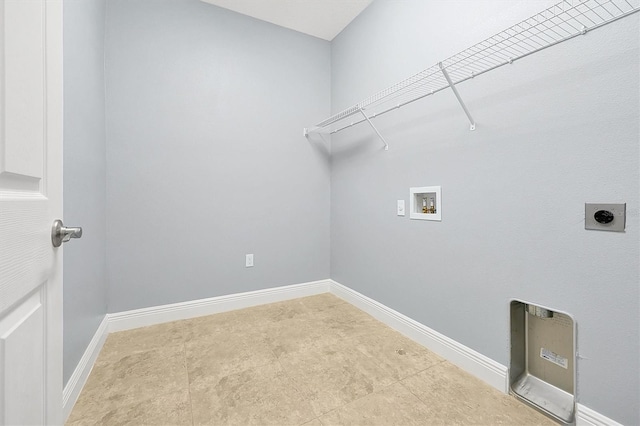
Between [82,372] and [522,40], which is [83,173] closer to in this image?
[82,372]

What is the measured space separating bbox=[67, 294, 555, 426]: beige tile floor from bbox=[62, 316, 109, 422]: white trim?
0.04 m

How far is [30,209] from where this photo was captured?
0.54 meters

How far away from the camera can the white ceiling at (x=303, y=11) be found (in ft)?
7.07

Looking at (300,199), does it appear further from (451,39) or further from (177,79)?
(451,39)

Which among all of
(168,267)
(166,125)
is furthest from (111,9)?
(168,267)

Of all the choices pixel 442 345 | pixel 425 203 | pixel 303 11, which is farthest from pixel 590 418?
pixel 303 11

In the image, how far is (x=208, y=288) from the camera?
7.23 feet

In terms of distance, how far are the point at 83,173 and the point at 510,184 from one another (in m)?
2.17

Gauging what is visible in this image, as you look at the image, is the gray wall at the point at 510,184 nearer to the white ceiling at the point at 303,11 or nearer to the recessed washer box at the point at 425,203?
the recessed washer box at the point at 425,203

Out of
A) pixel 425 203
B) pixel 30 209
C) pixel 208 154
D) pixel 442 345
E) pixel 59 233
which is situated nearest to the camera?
pixel 30 209

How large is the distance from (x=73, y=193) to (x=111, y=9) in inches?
59.5

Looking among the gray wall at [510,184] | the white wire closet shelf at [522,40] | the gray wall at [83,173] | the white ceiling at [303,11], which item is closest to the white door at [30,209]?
the gray wall at [83,173]

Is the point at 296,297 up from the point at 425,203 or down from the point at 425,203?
down

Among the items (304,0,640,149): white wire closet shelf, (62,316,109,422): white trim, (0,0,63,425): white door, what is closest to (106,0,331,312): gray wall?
(62,316,109,422): white trim
